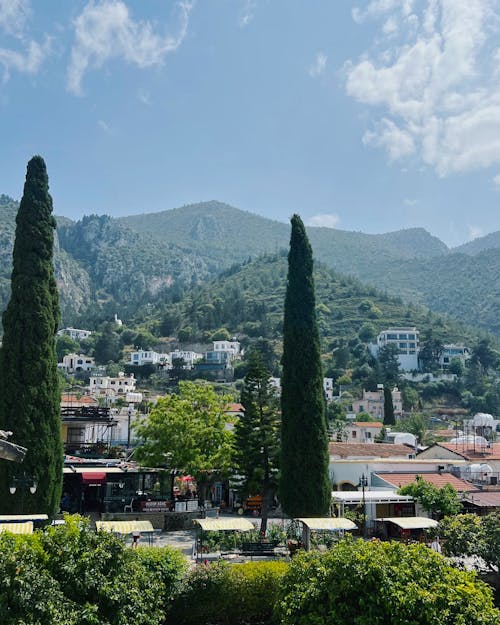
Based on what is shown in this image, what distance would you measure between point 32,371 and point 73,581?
12.7m

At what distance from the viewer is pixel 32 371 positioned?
19984mm

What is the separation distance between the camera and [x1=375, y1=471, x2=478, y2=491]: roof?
28422mm

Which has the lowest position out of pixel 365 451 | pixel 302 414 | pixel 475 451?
pixel 475 451

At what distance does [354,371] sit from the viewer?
397 feet

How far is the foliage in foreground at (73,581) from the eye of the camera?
7.52m

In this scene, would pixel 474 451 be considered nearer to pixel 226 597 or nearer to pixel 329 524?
pixel 329 524

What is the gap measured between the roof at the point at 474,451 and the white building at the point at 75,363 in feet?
347

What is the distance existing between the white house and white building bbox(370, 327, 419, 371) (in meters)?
46.7

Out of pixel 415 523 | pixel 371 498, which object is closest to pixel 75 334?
pixel 371 498

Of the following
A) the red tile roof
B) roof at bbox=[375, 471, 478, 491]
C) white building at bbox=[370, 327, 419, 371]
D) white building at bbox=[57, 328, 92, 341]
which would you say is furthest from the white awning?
white building at bbox=[57, 328, 92, 341]

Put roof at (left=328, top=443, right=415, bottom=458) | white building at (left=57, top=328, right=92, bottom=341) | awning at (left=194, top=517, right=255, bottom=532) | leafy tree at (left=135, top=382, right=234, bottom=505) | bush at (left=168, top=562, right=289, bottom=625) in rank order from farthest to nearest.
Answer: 1. white building at (left=57, top=328, right=92, bottom=341)
2. roof at (left=328, top=443, right=415, bottom=458)
3. leafy tree at (left=135, top=382, right=234, bottom=505)
4. awning at (left=194, top=517, right=255, bottom=532)
5. bush at (left=168, top=562, right=289, bottom=625)

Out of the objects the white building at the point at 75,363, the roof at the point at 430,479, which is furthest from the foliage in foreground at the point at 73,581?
the white building at the point at 75,363

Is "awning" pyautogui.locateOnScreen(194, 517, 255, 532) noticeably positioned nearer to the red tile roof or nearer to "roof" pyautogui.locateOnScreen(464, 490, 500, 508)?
"roof" pyautogui.locateOnScreen(464, 490, 500, 508)

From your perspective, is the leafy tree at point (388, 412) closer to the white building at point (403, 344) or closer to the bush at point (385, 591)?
the white building at point (403, 344)
